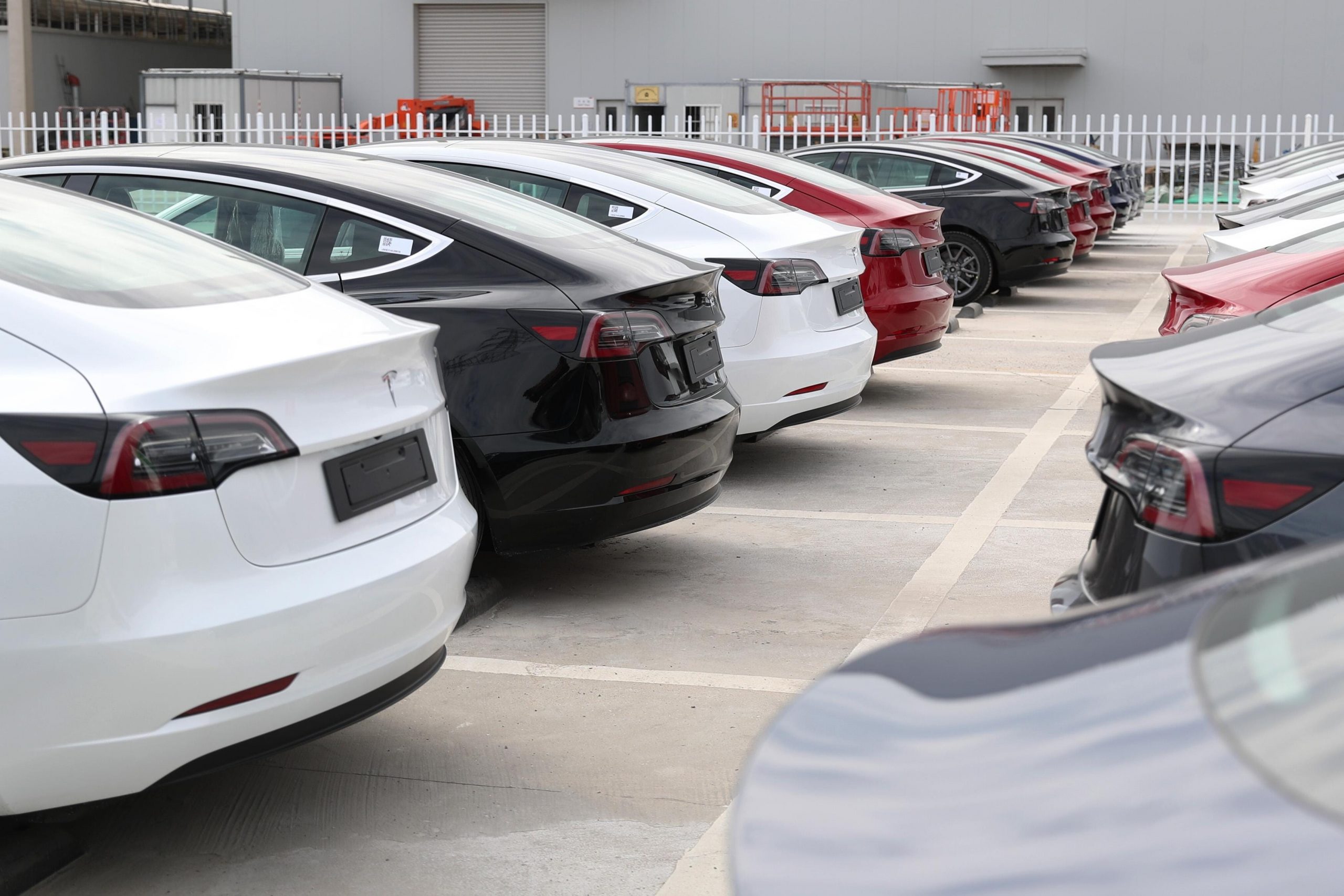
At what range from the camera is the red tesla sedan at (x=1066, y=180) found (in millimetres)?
15688

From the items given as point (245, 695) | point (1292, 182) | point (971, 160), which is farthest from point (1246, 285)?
point (971, 160)

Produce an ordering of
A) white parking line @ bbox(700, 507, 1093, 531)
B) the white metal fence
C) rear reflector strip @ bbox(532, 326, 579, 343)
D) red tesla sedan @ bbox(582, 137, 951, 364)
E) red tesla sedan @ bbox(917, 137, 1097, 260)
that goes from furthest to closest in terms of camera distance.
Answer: the white metal fence
red tesla sedan @ bbox(917, 137, 1097, 260)
red tesla sedan @ bbox(582, 137, 951, 364)
white parking line @ bbox(700, 507, 1093, 531)
rear reflector strip @ bbox(532, 326, 579, 343)

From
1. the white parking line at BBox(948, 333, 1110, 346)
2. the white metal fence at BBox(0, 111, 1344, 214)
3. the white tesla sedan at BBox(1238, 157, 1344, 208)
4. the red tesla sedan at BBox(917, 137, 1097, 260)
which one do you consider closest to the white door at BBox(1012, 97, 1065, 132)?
the white metal fence at BBox(0, 111, 1344, 214)

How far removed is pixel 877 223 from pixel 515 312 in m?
4.37

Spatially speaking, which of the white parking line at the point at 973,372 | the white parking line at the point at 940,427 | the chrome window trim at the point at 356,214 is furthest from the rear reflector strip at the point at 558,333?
the white parking line at the point at 973,372

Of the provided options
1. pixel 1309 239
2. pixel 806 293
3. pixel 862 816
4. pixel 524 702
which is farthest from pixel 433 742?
pixel 1309 239

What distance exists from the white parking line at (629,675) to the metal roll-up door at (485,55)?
114ft

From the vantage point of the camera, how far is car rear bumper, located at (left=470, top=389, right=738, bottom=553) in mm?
4992

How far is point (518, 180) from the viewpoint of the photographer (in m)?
6.90

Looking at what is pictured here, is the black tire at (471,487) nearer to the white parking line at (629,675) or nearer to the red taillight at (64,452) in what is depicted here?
the white parking line at (629,675)

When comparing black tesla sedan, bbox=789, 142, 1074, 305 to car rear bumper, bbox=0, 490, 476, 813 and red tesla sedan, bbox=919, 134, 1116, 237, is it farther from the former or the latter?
car rear bumper, bbox=0, 490, 476, 813

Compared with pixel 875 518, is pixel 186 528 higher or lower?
higher

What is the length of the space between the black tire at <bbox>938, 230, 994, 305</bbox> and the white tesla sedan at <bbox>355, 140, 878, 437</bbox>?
7353mm

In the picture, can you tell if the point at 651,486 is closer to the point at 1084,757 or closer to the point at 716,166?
the point at 1084,757
